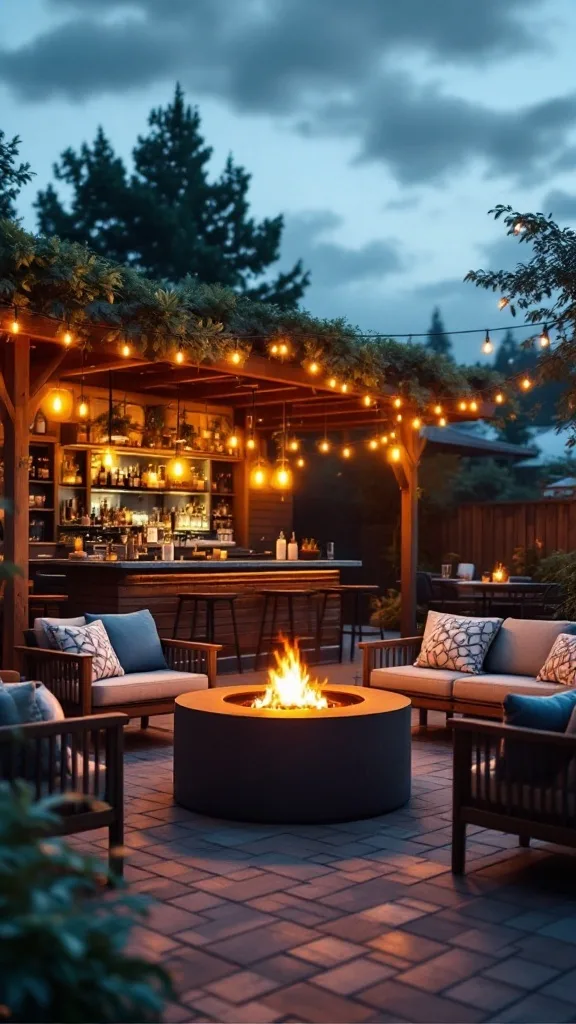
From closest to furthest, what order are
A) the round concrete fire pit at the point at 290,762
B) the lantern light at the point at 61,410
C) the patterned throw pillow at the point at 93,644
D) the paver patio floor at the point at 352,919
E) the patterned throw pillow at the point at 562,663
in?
the paver patio floor at the point at 352,919 → the round concrete fire pit at the point at 290,762 → the patterned throw pillow at the point at 562,663 → the patterned throw pillow at the point at 93,644 → the lantern light at the point at 61,410

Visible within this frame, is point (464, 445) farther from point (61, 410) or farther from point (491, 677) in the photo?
point (491, 677)

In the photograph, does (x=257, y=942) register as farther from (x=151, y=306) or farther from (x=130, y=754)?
(x=151, y=306)

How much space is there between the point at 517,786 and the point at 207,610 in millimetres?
5933

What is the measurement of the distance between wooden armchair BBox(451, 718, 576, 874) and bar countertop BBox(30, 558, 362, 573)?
17.8ft

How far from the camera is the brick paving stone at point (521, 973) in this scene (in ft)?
10.4

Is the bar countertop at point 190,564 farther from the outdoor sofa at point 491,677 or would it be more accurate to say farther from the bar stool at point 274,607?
the outdoor sofa at point 491,677

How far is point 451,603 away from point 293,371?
4051mm

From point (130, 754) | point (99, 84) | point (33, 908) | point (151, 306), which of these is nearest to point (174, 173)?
point (99, 84)

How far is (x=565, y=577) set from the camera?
10695 mm

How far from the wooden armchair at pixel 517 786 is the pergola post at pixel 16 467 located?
Answer: 4.20 metres

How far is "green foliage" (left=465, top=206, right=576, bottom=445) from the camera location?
7930mm

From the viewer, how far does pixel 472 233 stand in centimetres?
3894

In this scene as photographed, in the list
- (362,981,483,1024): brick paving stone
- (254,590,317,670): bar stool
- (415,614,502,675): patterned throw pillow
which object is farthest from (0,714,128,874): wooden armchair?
(254,590,317,670): bar stool

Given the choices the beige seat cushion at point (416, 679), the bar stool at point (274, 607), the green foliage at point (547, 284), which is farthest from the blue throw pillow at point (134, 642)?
the green foliage at point (547, 284)
